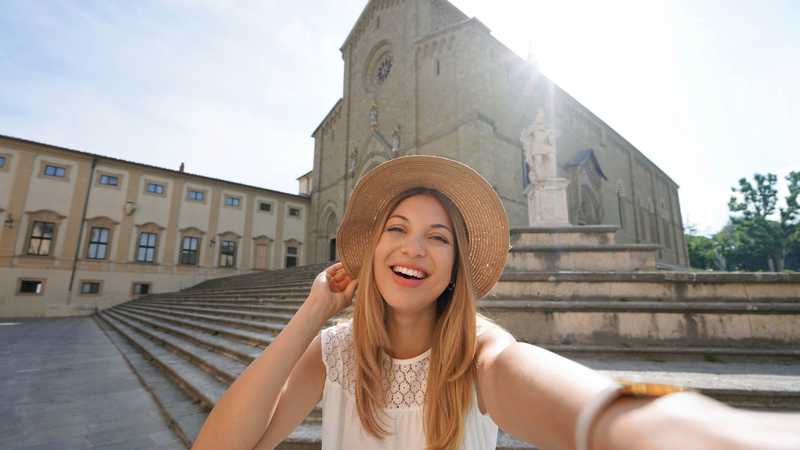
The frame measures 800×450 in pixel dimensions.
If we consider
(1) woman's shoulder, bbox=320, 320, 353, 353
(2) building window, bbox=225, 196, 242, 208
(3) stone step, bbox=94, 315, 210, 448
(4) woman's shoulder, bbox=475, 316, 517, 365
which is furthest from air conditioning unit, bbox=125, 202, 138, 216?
(4) woman's shoulder, bbox=475, 316, 517, 365

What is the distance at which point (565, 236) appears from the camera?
599 centimetres

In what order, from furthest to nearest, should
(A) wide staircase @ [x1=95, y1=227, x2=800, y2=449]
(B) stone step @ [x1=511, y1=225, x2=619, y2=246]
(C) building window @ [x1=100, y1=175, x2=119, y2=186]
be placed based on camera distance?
(C) building window @ [x1=100, y1=175, x2=119, y2=186], (B) stone step @ [x1=511, y1=225, x2=619, y2=246], (A) wide staircase @ [x1=95, y1=227, x2=800, y2=449]

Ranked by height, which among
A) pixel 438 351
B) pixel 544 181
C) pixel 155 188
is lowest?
pixel 438 351

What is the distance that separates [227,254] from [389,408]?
954 inches

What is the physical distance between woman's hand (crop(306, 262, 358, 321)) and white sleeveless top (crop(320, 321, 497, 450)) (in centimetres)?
16

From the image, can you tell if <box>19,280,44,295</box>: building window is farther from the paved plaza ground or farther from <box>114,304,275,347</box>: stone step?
the paved plaza ground

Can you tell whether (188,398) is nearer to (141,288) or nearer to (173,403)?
(173,403)

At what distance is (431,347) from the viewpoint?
133cm

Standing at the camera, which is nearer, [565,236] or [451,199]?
[451,199]

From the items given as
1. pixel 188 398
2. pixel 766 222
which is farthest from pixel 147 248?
pixel 766 222

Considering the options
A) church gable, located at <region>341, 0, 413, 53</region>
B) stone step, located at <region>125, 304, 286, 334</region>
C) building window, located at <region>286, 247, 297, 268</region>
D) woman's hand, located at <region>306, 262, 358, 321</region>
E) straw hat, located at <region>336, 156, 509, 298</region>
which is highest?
church gable, located at <region>341, 0, 413, 53</region>

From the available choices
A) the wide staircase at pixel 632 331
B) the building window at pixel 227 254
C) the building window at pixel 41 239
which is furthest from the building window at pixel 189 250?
the wide staircase at pixel 632 331

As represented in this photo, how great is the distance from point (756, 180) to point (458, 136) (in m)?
39.3

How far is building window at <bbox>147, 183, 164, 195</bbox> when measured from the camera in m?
20.4
